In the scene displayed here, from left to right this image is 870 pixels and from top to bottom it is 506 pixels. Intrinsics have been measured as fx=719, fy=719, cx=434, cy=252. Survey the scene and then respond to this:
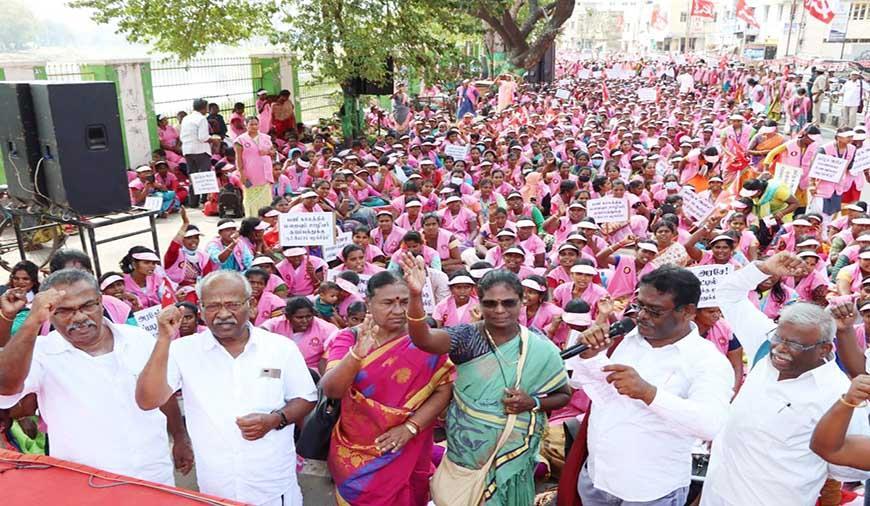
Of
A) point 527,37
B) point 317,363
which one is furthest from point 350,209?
point 527,37

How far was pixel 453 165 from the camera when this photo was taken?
11.0 meters

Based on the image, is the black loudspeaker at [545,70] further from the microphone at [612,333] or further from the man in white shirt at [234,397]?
the man in white shirt at [234,397]

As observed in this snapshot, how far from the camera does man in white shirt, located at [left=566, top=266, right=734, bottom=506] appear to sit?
2.64 metres

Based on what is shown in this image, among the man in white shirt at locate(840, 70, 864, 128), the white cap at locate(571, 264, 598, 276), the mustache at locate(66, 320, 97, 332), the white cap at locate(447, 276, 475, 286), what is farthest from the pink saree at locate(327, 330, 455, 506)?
the man in white shirt at locate(840, 70, 864, 128)

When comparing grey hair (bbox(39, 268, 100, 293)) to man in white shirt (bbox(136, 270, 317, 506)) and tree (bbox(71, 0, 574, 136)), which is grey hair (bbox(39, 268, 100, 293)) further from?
tree (bbox(71, 0, 574, 136))

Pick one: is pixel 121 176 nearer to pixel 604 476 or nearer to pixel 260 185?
pixel 260 185

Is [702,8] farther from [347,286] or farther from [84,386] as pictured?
[84,386]

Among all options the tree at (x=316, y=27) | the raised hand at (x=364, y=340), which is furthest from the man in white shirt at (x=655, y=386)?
the tree at (x=316, y=27)

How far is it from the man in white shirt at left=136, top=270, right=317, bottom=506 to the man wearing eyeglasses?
1.69m

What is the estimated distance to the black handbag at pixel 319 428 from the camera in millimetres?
3203

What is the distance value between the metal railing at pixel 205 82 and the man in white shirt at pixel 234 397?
40.0 ft

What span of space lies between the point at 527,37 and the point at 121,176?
22406mm

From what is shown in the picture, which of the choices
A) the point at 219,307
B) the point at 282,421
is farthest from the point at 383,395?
the point at 219,307

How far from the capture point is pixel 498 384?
2.82m
